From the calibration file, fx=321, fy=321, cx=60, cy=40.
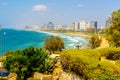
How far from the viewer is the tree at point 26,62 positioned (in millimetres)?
25281

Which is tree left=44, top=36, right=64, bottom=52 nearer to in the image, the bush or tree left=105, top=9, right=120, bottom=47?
tree left=105, top=9, right=120, bottom=47

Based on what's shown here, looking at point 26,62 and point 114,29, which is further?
point 114,29

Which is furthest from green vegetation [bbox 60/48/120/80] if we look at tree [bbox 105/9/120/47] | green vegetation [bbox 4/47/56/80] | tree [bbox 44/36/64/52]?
tree [bbox 44/36/64/52]

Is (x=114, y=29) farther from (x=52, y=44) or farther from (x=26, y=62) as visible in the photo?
(x=52, y=44)

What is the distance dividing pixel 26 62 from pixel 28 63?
18cm

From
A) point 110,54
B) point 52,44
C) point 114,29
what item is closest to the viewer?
point 110,54

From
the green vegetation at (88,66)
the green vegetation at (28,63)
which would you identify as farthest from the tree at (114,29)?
the green vegetation at (88,66)

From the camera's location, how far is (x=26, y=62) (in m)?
25.3

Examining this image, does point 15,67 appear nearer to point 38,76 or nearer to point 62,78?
point 38,76

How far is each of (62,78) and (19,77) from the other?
5.40 meters

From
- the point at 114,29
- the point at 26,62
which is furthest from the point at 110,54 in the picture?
the point at 114,29

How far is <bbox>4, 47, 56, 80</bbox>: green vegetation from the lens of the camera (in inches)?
996

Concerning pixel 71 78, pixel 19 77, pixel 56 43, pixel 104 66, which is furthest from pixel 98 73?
pixel 56 43

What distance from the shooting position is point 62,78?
21641 millimetres
